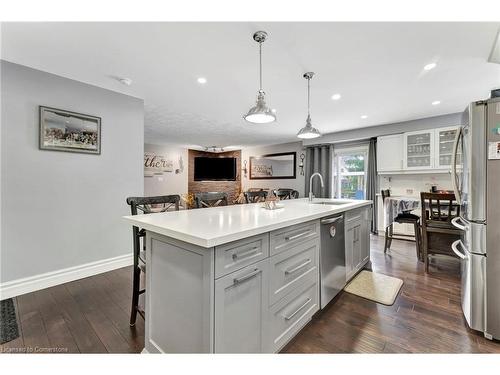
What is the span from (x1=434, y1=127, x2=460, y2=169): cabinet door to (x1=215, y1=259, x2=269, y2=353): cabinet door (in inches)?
172

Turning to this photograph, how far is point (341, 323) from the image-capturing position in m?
1.75

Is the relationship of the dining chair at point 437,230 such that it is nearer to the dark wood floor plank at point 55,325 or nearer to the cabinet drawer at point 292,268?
the cabinet drawer at point 292,268

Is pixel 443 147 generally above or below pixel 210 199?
above

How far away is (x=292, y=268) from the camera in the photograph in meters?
1.46

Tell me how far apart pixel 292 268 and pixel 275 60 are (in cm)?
192

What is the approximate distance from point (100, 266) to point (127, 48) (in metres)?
2.46

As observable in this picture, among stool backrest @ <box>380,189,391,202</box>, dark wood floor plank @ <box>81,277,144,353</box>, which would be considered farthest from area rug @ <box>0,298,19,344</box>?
stool backrest @ <box>380,189,391,202</box>

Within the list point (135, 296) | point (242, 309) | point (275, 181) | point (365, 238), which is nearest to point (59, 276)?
point (135, 296)

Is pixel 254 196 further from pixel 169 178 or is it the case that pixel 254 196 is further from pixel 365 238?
pixel 169 178

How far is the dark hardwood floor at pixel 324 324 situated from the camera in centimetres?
149

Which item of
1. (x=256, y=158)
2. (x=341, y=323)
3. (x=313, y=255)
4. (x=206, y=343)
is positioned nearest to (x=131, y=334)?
(x=206, y=343)

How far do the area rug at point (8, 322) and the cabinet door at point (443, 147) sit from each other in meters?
5.77

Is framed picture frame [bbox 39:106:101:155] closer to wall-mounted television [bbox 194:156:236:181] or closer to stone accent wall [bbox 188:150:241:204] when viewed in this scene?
stone accent wall [bbox 188:150:241:204]
